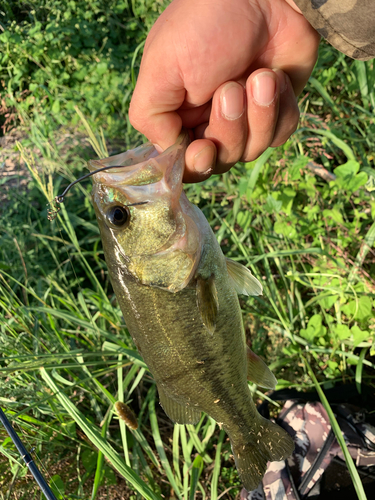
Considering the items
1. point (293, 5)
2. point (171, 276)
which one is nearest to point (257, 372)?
point (171, 276)

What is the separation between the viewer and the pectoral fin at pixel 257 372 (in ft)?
6.45

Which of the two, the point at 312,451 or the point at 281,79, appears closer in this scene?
the point at 281,79

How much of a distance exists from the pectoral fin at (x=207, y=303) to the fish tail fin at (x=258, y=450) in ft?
2.55

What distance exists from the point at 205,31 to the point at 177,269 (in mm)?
973

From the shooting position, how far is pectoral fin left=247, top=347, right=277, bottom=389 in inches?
77.4

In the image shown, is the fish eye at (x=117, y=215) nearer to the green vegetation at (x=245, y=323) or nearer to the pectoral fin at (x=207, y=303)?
the pectoral fin at (x=207, y=303)

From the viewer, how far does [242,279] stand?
1812 millimetres

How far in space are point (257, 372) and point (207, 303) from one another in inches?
25.9

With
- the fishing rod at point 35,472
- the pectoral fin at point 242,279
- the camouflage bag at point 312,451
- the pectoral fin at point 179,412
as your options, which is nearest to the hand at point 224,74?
the pectoral fin at point 242,279

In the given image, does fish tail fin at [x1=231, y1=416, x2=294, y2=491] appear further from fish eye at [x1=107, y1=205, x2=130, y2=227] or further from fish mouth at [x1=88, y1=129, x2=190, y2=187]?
fish mouth at [x1=88, y1=129, x2=190, y2=187]

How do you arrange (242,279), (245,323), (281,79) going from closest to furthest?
Result: (281,79) < (242,279) < (245,323)

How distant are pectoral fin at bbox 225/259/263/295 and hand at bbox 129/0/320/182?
0.46 meters

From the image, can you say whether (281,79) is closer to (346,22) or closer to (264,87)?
(264,87)

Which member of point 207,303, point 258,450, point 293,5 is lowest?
point 258,450
